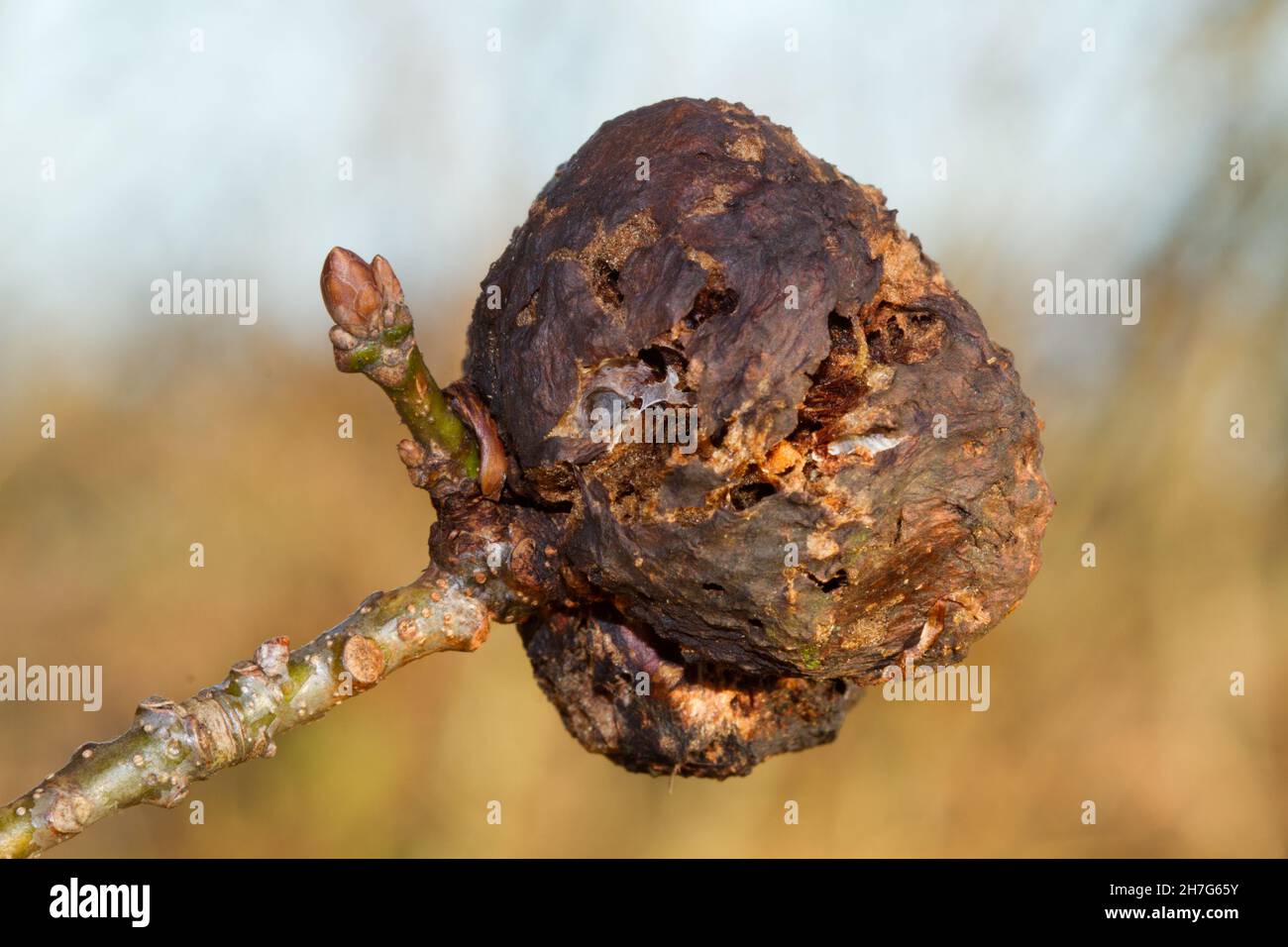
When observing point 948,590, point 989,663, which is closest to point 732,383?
point 948,590

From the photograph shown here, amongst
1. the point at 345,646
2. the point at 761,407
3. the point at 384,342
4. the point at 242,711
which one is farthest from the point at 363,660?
the point at 761,407

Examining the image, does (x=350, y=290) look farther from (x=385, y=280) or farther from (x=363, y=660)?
(x=363, y=660)

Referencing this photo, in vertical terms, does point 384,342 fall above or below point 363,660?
above

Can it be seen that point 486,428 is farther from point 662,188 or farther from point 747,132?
point 747,132

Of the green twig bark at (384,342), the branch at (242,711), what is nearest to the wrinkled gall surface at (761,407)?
the green twig bark at (384,342)

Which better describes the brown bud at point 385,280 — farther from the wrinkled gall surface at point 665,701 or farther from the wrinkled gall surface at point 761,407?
the wrinkled gall surface at point 665,701
